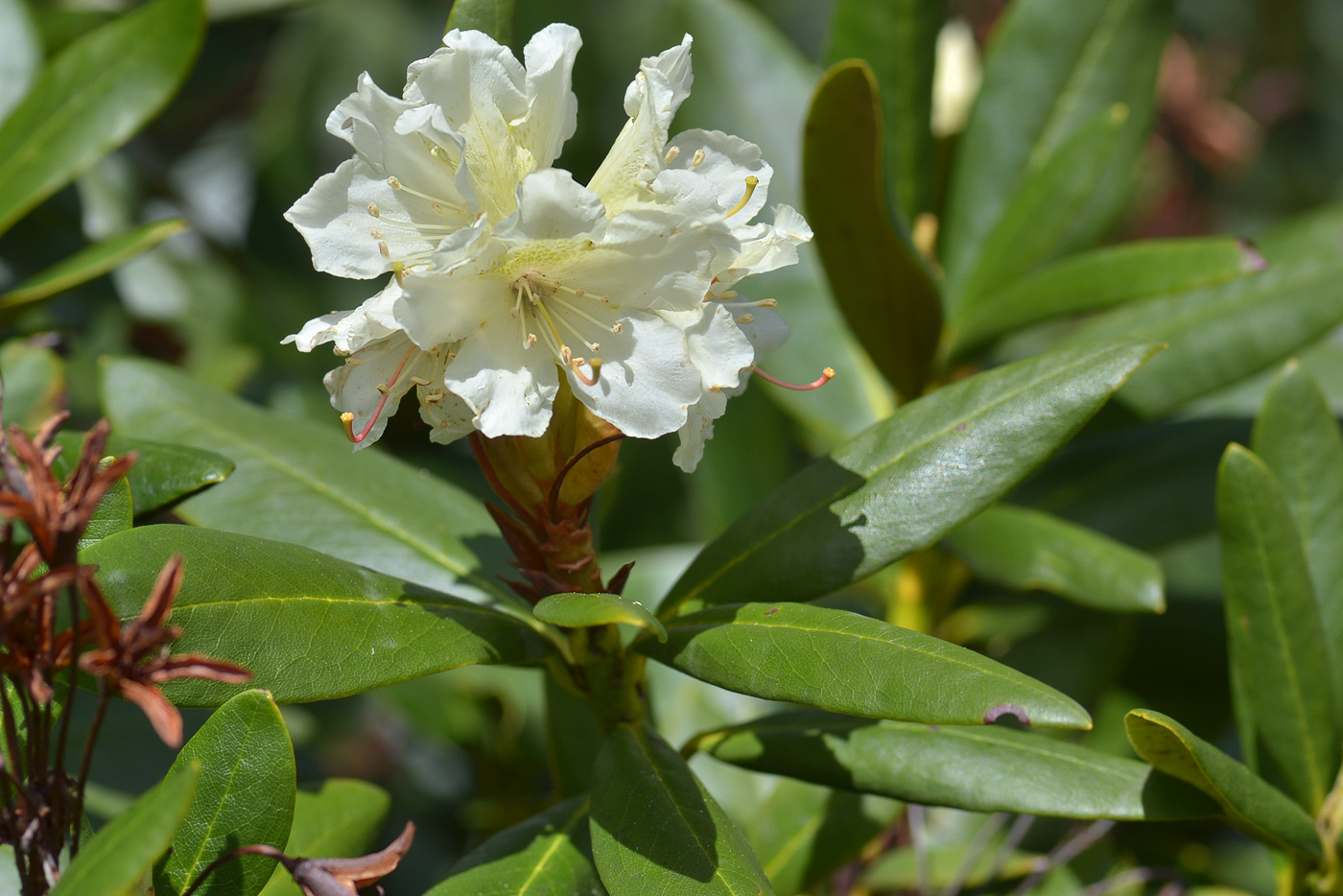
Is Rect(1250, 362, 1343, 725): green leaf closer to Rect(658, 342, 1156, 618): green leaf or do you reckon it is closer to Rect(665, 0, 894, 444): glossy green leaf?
Rect(658, 342, 1156, 618): green leaf

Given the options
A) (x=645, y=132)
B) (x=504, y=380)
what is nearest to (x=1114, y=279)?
(x=645, y=132)

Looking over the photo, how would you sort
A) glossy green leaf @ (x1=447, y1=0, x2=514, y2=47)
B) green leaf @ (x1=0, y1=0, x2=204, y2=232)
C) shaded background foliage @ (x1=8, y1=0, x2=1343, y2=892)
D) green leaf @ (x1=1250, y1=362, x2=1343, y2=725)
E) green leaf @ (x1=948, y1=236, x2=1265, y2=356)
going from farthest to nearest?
shaded background foliage @ (x1=8, y1=0, x2=1343, y2=892), green leaf @ (x1=0, y1=0, x2=204, y2=232), green leaf @ (x1=948, y1=236, x2=1265, y2=356), green leaf @ (x1=1250, y1=362, x2=1343, y2=725), glossy green leaf @ (x1=447, y1=0, x2=514, y2=47)

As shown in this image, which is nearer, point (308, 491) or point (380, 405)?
point (380, 405)

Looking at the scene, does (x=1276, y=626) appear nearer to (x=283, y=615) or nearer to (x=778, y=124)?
(x=283, y=615)

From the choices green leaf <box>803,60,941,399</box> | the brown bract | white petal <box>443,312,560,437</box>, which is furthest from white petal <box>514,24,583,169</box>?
the brown bract

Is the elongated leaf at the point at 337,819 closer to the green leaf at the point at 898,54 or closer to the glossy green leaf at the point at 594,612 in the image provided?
the glossy green leaf at the point at 594,612

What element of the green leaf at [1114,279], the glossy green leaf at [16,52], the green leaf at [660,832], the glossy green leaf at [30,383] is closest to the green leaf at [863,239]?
the green leaf at [1114,279]
